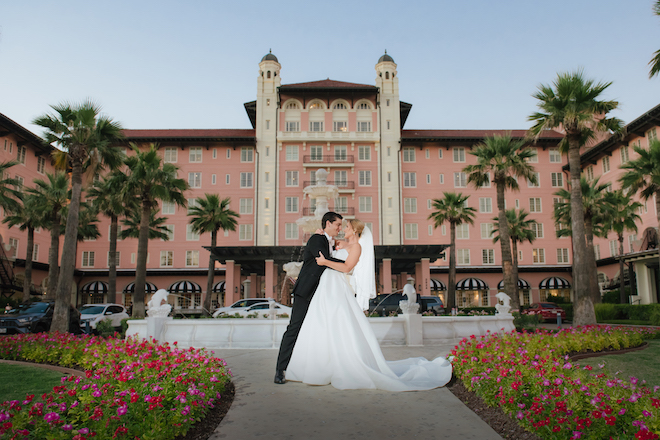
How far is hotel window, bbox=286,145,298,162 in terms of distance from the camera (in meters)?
50.9

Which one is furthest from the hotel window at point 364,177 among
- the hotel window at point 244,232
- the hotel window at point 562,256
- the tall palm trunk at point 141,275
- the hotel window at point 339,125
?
the tall palm trunk at point 141,275

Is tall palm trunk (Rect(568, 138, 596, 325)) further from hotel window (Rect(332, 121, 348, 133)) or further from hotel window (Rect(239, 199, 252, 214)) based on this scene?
hotel window (Rect(239, 199, 252, 214))

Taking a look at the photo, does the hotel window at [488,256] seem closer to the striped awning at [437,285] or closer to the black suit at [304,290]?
the striped awning at [437,285]

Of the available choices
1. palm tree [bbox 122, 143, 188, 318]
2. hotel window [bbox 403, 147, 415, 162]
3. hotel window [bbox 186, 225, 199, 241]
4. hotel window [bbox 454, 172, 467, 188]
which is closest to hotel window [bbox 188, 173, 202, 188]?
hotel window [bbox 186, 225, 199, 241]

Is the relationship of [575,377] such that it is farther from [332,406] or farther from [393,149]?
[393,149]

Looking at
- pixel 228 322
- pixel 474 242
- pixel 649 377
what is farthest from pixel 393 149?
pixel 649 377

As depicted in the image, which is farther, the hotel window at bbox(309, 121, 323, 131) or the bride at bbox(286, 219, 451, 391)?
the hotel window at bbox(309, 121, 323, 131)

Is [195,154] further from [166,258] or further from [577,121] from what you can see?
[577,121]

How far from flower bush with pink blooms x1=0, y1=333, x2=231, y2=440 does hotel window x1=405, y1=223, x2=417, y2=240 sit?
148 ft

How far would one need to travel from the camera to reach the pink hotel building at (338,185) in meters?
49.9

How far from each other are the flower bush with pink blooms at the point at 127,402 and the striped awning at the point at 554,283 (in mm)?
50273

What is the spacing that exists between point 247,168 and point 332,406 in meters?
48.0

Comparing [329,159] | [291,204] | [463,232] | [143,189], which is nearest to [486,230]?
[463,232]

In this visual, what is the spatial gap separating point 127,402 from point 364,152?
4803 centimetres
